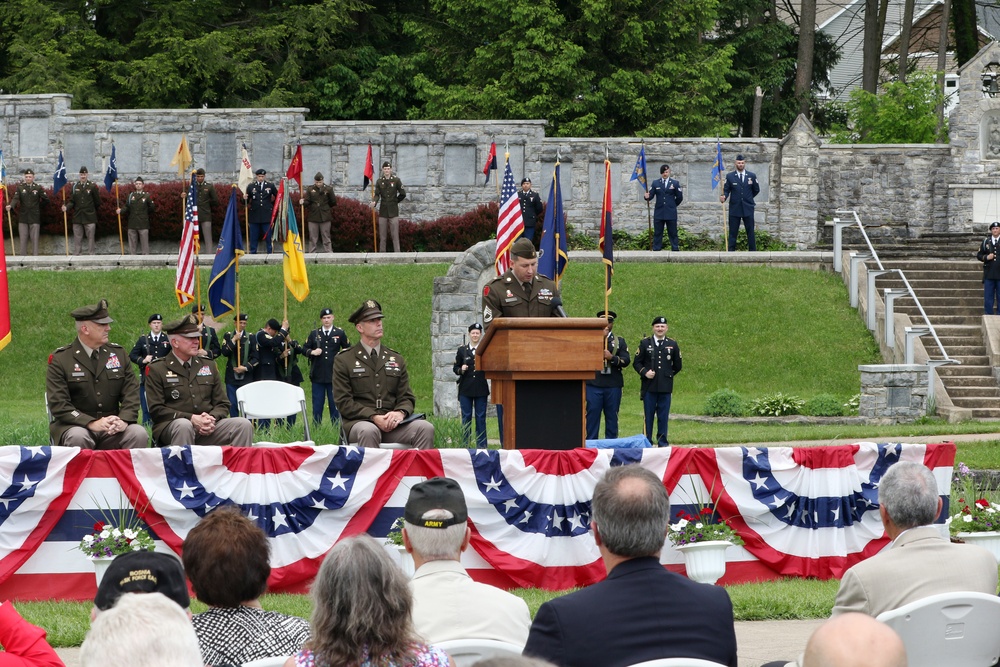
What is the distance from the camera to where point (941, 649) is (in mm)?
4949

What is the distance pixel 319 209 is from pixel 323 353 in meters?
10.1

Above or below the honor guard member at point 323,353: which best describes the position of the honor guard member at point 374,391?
above

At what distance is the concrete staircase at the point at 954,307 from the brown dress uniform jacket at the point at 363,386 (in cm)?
1085

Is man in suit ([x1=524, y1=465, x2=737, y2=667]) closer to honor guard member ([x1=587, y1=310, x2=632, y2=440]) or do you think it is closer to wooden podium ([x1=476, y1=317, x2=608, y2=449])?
wooden podium ([x1=476, y1=317, x2=608, y2=449])

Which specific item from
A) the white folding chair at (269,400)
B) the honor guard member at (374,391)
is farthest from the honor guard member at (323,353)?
the honor guard member at (374,391)

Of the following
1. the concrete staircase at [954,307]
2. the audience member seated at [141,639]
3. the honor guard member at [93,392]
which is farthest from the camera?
the concrete staircase at [954,307]

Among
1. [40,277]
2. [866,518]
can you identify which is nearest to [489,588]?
[866,518]

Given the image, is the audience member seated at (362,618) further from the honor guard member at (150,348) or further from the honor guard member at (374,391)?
the honor guard member at (150,348)

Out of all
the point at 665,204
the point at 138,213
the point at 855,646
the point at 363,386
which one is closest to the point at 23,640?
the point at 855,646

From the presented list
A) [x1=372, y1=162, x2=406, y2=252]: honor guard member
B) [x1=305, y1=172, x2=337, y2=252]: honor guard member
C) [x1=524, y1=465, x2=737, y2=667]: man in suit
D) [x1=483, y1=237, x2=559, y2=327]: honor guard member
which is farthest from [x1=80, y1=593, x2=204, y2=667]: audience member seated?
[x1=305, y1=172, x2=337, y2=252]: honor guard member

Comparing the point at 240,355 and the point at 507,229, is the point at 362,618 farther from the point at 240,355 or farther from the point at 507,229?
the point at 240,355

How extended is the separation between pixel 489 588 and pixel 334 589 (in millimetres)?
855

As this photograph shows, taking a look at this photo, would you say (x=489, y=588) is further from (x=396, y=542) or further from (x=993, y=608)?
(x=396, y=542)

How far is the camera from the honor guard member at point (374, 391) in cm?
1108
